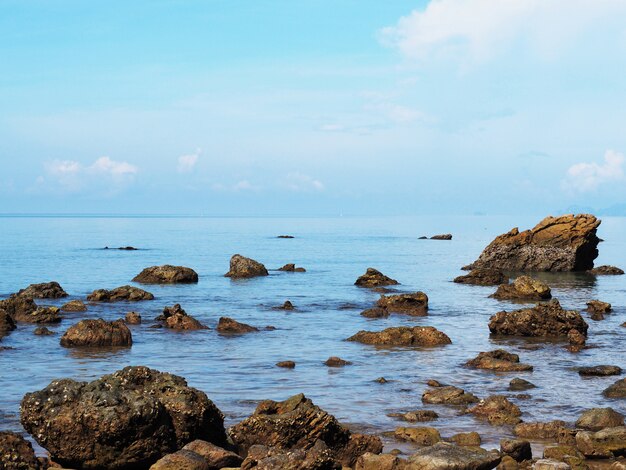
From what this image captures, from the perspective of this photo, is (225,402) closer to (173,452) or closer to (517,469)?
(173,452)

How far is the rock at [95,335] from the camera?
109 ft

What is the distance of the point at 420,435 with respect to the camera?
62.7 ft

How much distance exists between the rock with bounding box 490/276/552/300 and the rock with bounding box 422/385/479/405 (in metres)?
31.8

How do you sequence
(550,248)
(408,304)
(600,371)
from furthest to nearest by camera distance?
(550,248), (408,304), (600,371)

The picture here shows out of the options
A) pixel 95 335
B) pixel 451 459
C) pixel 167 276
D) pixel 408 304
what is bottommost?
pixel 95 335

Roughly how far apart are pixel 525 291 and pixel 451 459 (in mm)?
40854

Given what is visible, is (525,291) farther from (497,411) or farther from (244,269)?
(497,411)

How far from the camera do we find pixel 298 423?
1795cm

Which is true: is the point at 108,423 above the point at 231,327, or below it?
above

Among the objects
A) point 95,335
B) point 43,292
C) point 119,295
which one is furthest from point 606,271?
point 95,335

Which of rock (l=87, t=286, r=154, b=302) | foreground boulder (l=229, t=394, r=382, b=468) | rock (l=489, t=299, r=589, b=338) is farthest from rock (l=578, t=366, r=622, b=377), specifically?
rock (l=87, t=286, r=154, b=302)

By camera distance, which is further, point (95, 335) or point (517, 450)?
point (95, 335)

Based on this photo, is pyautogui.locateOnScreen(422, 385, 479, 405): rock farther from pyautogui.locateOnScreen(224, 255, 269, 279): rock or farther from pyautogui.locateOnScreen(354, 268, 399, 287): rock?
pyautogui.locateOnScreen(224, 255, 269, 279): rock

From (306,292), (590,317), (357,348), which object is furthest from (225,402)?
(306,292)
